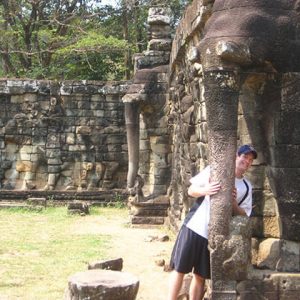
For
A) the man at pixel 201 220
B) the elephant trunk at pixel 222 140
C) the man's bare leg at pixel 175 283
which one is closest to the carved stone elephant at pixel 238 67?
the elephant trunk at pixel 222 140

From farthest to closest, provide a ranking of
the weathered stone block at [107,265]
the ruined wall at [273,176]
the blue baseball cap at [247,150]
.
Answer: the weathered stone block at [107,265] → the ruined wall at [273,176] → the blue baseball cap at [247,150]

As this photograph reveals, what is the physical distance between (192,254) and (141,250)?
450 cm

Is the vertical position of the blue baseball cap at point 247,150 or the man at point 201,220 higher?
the blue baseball cap at point 247,150

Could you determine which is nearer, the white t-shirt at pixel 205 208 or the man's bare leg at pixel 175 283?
the white t-shirt at pixel 205 208

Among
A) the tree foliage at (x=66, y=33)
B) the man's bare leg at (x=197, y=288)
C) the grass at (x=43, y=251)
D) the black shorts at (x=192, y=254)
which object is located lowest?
the grass at (x=43, y=251)

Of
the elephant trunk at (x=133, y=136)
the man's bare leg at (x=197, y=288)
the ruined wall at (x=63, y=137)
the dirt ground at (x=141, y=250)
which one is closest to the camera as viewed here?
the man's bare leg at (x=197, y=288)

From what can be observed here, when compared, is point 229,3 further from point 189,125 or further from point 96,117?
point 96,117

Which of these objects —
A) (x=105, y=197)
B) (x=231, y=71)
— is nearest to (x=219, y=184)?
(x=231, y=71)

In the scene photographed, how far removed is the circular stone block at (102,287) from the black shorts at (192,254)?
18.2 inches

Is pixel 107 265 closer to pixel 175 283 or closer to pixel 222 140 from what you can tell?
pixel 175 283

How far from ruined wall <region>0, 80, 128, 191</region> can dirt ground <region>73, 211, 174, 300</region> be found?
2.90 m

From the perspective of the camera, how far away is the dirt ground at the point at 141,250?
6.67 metres

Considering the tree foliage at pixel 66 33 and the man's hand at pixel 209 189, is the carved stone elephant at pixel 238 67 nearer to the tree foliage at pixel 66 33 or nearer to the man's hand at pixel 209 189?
the man's hand at pixel 209 189

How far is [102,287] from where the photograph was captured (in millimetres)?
4625
